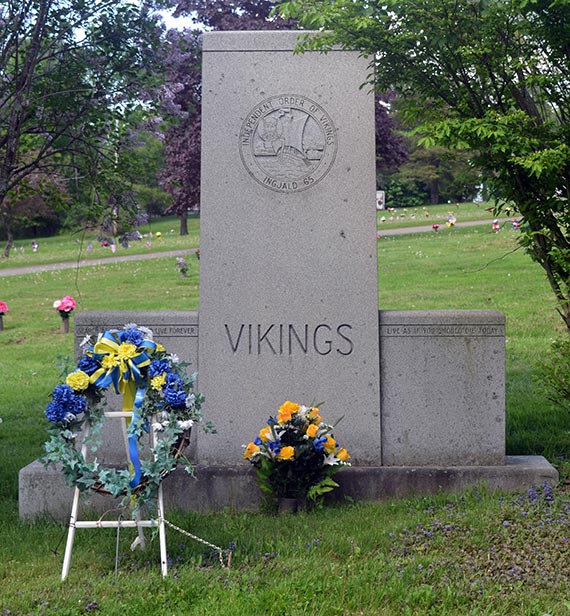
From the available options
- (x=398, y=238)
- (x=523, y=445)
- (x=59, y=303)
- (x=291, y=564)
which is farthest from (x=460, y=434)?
(x=398, y=238)

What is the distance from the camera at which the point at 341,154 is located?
6516mm

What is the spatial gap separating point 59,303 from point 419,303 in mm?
6078

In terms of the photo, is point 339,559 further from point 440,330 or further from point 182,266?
point 182,266

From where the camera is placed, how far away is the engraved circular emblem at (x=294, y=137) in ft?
21.4

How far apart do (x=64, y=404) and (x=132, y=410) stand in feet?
1.32

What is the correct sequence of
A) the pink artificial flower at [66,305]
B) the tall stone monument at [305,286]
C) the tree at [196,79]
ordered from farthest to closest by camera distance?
the tree at [196,79] < the pink artificial flower at [66,305] < the tall stone monument at [305,286]

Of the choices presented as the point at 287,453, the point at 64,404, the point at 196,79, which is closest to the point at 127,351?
the point at 64,404

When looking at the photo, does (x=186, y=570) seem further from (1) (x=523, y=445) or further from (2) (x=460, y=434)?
(1) (x=523, y=445)

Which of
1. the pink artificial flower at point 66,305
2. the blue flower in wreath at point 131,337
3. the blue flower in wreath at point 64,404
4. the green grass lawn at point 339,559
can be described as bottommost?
the green grass lawn at point 339,559

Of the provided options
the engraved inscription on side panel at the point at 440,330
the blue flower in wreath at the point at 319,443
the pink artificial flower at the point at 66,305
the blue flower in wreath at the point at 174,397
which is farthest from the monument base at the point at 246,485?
the pink artificial flower at the point at 66,305

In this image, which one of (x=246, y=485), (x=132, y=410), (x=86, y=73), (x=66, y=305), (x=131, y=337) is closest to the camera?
(x=131, y=337)

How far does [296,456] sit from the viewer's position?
598 centimetres

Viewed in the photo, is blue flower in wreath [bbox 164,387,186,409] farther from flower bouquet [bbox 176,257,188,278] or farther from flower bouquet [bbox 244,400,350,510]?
flower bouquet [bbox 176,257,188,278]

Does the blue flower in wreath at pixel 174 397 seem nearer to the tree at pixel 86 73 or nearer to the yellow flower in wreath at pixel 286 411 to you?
the yellow flower in wreath at pixel 286 411
